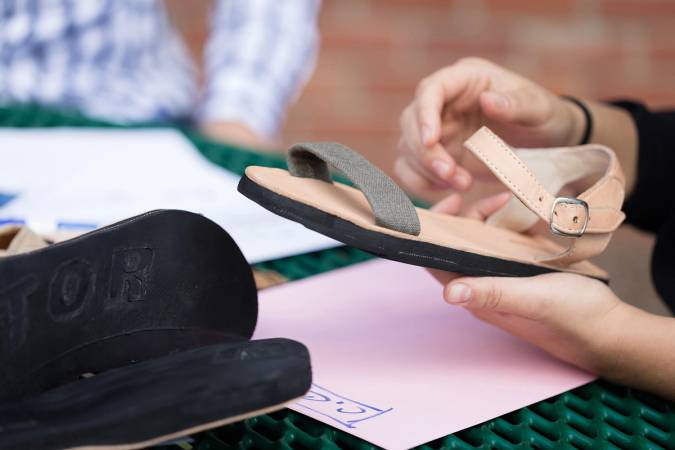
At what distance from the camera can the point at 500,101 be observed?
861 millimetres

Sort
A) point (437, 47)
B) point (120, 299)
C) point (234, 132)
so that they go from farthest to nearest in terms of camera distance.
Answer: point (437, 47) < point (234, 132) < point (120, 299)

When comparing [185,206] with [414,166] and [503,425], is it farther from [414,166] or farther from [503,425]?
[503,425]

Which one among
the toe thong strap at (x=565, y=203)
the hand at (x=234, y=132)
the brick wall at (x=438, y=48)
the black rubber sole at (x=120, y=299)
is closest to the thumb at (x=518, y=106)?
the toe thong strap at (x=565, y=203)

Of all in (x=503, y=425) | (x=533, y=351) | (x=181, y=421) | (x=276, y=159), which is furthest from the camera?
(x=276, y=159)

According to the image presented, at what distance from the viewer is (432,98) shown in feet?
2.74

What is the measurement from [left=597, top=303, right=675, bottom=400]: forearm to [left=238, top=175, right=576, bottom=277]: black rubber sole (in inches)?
4.1

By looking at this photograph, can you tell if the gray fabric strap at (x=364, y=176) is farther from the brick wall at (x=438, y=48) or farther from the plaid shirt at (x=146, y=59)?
the brick wall at (x=438, y=48)

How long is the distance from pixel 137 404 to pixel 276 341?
0.30 feet

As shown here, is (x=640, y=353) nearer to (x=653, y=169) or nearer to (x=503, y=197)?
(x=503, y=197)

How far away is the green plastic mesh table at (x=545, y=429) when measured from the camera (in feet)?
1.74

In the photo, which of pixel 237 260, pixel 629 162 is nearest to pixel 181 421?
pixel 237 260

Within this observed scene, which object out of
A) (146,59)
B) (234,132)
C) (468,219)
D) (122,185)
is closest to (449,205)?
(468,219)

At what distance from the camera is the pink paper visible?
1.87ft

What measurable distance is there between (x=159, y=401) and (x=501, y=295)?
0.90 ft
